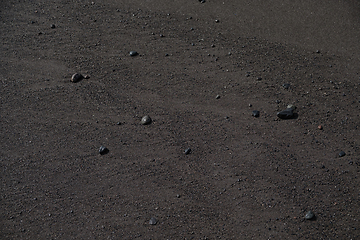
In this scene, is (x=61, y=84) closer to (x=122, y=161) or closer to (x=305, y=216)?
(x=122, y=161)

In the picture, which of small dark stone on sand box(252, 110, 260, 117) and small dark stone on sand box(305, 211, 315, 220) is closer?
small dark stone on sand box(305, 211, 315, 220)

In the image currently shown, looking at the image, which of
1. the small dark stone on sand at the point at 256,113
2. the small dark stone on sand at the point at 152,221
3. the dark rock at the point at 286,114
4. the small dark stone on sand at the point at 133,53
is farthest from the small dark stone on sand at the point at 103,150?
the dark rock at the point at 286,114

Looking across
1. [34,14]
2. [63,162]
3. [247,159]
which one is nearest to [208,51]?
[247,159]

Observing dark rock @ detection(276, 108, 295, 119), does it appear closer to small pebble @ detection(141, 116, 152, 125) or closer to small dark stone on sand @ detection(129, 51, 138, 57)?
small pebble @ detection(141, 116, 152, 125)

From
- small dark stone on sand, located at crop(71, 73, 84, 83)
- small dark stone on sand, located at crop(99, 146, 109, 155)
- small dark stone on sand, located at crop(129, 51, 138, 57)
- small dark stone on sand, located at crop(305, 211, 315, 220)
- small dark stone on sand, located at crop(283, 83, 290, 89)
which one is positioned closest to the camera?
small dark stone on sand, located at crop(305, 211, 315, 220)

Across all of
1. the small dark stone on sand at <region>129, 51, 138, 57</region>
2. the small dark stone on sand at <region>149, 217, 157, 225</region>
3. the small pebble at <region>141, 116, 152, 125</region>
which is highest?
the small dark stone on sand at <region>129, 51, 138, 57</region>

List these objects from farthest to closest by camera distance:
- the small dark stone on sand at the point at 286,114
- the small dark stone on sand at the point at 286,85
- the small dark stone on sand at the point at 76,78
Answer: the small dark stone on sand at the point at 76,78 < the small dark stone on sand at the point at 286,85 < the small dark stone on sand at the point at 286,114

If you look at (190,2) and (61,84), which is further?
(190,2)

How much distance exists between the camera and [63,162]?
4.53 metres

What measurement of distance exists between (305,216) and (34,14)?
5729 millimetres

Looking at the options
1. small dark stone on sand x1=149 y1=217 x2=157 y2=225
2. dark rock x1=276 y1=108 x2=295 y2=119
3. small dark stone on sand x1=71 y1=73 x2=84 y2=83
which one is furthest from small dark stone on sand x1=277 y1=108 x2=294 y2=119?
small dark stone on sand x1=71 y1=73 x2=84 y2=83

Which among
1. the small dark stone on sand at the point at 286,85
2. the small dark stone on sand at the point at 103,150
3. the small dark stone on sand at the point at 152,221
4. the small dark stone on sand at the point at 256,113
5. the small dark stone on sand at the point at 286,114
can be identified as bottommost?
the small dark stone on sand at the point at 152,221

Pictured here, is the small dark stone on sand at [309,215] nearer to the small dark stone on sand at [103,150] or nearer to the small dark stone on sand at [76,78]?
the small dark stone on sand at [103,150]

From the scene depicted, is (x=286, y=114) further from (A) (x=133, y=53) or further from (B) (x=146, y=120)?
(A) (x=133, y=53)
